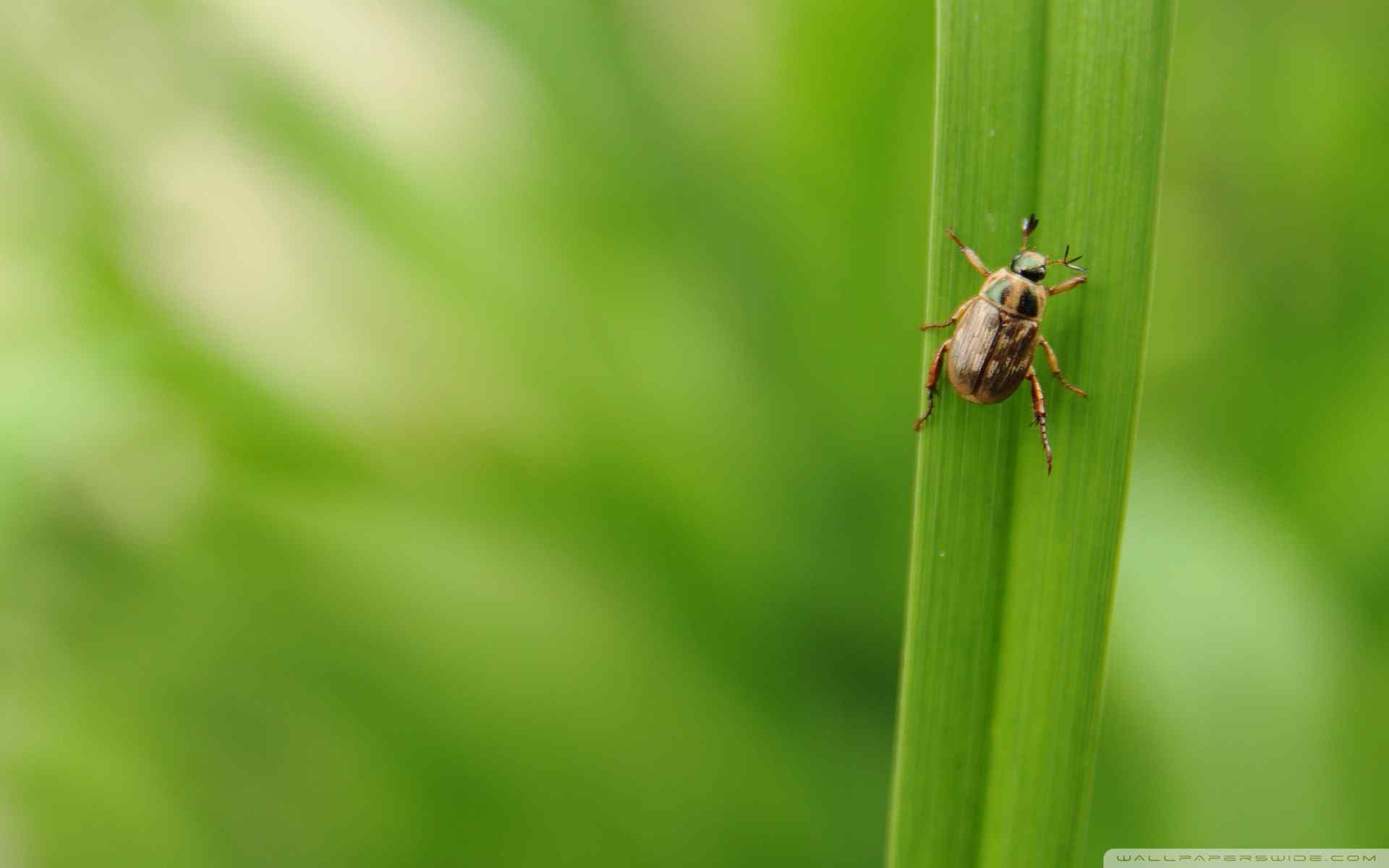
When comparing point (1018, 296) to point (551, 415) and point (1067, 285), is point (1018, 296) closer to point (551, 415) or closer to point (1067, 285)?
point (1067, 285)

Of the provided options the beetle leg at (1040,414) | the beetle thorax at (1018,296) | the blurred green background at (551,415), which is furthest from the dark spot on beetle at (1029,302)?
the blurred green background at (551,415)

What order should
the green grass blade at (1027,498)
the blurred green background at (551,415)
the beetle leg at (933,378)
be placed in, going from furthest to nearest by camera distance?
the blurred green background at (551,415) → the beetle leg at (933,378) → the green grass blade at (1027,498)

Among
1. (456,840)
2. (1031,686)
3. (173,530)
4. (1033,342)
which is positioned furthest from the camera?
(173,530)

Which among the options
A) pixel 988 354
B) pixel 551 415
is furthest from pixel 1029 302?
pixel 551 415

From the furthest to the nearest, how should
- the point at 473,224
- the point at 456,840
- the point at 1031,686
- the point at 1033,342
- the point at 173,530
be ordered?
1. the point at 473,224
2. the point at 173,530
3. the point at 456,840
4. the point at 1033,342
5. the point at 1031,686

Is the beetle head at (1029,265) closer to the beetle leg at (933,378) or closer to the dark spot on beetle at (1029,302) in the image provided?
the dark spot on beetle at (1029,302)

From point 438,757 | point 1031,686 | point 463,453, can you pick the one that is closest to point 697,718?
point 438,757

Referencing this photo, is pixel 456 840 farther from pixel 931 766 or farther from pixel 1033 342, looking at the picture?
pixel 1033 342
